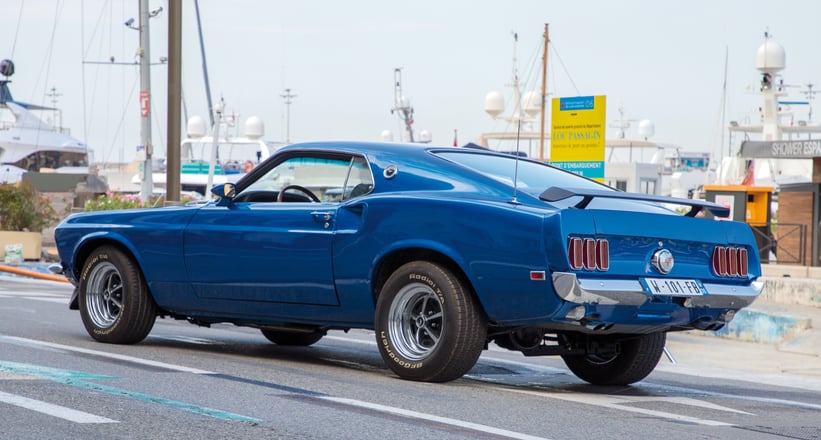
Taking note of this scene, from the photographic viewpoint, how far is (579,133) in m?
19.3

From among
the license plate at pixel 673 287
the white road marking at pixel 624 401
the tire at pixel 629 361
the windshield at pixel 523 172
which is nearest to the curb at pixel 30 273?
the windshield at pixel 523 172

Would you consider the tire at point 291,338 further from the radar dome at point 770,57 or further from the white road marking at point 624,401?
the radar dome at point 770,57

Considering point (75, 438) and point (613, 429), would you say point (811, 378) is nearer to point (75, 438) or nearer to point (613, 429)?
point (613, 429)

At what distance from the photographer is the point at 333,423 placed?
530cm

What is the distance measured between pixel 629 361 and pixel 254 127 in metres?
71.3

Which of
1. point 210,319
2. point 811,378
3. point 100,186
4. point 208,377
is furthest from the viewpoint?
point 100,186

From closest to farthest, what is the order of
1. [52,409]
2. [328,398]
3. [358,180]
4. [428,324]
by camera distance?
[52,409]
[328,398]
[428,324]
[358,180]

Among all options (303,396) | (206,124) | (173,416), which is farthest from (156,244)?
(206,124)

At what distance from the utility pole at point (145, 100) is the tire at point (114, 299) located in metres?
15.1

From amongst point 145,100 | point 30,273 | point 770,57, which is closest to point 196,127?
point 770,57

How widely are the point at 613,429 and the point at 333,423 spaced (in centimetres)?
130

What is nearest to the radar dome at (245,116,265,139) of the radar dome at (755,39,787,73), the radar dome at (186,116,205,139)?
the radar dome at (186,116,205,139)

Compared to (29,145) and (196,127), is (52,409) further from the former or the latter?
(196,127)

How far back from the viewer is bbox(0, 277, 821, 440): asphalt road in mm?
5195
